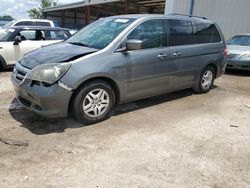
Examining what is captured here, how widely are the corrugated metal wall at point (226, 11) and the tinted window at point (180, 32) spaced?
9.57 meters

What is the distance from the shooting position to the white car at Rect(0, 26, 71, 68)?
859cm

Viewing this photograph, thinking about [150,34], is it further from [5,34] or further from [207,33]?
[5,34]

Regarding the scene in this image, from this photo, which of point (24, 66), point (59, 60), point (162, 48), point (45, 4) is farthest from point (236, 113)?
point (45, 4)

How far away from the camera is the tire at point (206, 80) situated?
646cm

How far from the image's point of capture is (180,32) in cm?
568

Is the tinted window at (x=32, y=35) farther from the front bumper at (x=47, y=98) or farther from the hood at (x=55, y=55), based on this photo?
the front bumper at (x=47, y=98)

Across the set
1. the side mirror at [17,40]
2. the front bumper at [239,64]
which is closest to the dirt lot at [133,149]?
the side mirror at [17,40]

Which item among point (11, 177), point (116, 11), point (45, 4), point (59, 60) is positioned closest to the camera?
point (11, 177)

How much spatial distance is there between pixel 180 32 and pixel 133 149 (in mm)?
2968

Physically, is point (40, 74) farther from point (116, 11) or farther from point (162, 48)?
point (116, 11)

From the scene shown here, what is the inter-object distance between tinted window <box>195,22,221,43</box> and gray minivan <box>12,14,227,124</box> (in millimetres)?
24

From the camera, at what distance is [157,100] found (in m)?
5.95

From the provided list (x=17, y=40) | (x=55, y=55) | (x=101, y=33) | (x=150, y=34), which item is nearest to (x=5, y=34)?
(x=17, y=40)

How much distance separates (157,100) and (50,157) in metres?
3.05
